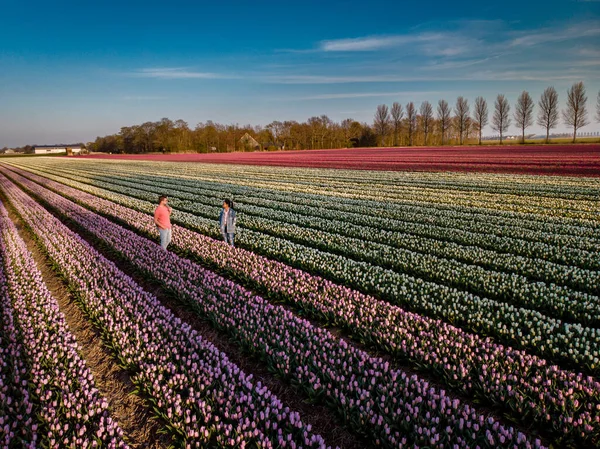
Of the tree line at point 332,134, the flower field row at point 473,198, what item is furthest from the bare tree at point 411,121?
the flower field row at point 473,198

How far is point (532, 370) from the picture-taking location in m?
5.61

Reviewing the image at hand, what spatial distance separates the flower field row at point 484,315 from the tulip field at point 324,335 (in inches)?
1.5

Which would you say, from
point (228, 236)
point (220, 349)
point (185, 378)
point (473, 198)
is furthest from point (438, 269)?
point (473, 198)

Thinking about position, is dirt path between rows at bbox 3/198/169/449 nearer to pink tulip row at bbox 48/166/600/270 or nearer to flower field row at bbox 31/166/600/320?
flower field row at bbox 31/166/600/320

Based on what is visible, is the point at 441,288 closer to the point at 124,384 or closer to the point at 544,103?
the point at 124,384

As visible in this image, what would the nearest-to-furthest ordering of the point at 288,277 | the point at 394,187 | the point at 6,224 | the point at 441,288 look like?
1. the point at 441,288
2. the point at 288,277
3. the point at 6,224
4. the point at 394,187

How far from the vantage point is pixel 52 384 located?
18.5ft

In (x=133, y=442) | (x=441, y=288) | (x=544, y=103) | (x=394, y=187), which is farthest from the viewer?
(x=544, y=103)

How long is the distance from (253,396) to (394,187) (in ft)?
81.5

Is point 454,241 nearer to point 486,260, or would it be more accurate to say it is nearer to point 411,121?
point 486,260

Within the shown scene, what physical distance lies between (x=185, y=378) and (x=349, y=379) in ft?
8.01

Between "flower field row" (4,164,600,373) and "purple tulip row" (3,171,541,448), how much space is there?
2098 mm

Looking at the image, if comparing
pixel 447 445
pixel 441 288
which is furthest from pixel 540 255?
pixel 447 445

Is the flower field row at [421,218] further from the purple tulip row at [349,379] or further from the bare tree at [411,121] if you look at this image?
the bare tree at [411,121]
